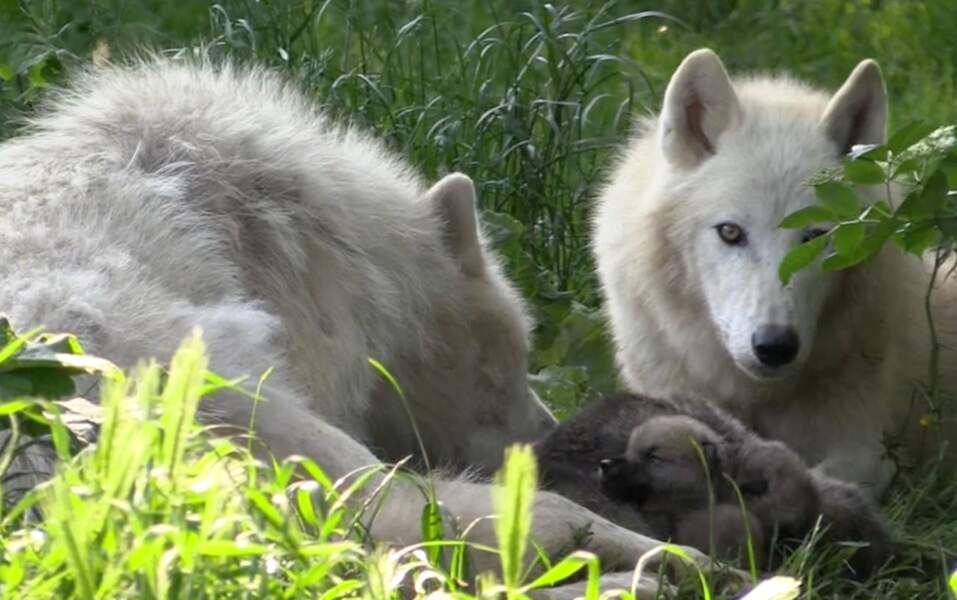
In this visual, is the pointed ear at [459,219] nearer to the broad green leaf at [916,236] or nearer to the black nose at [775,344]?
the black nose at [775,344]

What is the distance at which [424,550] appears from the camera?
3289 mm

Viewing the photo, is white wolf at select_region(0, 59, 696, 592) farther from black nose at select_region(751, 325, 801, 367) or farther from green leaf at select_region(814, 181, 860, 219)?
green leaf at select_region(814, 181, 860, 219)

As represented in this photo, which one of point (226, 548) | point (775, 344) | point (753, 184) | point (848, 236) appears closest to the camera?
point (226, 548)

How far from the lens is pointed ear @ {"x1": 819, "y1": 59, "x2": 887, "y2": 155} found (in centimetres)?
544

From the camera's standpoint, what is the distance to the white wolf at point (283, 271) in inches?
153

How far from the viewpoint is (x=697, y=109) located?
18.4 ft

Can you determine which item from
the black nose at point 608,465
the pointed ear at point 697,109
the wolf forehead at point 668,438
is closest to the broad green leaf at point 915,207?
the wolf forehead at point 668,438

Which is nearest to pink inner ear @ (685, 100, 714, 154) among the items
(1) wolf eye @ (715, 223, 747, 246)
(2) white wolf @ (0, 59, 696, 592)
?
(1) wolf eye @ (715, 223, 747, 246)

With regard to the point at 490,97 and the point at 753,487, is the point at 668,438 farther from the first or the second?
the point at 490,97

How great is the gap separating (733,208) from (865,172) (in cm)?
142

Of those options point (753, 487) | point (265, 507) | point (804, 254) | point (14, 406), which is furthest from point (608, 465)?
point (14, 406)

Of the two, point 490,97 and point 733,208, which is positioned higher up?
point 733,208

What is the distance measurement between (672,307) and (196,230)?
Answer: 188 centimetres

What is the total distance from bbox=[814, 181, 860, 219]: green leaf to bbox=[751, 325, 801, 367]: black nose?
1141 millimetres
